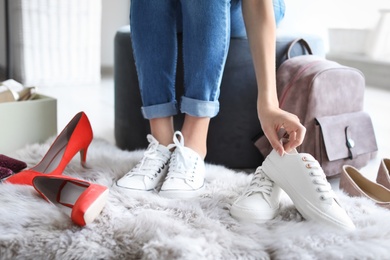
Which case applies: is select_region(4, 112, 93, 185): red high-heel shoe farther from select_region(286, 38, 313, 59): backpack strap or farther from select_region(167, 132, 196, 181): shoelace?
select_region(286, 38, 313, 59): backpack strap

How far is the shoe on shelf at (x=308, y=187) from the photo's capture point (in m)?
0.68

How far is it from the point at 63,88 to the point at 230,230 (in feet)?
5.80

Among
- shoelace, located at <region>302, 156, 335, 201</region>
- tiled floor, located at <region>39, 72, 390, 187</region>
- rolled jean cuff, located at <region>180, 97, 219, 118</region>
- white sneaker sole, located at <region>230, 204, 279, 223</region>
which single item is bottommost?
tiled floor, located at <region>39, 72, 390, 187</region>

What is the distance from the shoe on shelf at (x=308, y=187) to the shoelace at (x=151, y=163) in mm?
220

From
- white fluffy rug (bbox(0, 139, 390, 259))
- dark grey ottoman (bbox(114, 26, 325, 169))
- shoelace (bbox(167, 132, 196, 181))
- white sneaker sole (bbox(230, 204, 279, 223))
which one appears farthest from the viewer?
dark grey ottoman (bbox(114, 26, 325, 169))

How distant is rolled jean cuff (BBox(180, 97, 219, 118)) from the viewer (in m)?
0.86

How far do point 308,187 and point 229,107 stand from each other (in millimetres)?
427

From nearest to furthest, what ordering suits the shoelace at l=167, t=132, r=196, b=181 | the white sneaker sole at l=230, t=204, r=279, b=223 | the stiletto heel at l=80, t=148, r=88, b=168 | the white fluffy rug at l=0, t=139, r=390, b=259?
the white fluffy rug at l=0, t=139, r=390, b=259 < the white sneaker sole at l=230, t=204, r=279, b=223 < the shoelace at l=167, t=132, r=196, b=181 < the stiletto heel at l=80, t=148, r=88, b=168

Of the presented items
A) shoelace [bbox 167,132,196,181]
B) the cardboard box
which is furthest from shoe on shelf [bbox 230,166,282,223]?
the cardboard box

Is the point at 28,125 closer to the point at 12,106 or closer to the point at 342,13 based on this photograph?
the point at 12,106

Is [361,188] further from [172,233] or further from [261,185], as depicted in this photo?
[172,233]

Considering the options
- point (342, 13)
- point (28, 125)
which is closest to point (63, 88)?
point (28, 125)

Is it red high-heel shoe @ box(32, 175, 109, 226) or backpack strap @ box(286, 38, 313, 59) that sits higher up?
backpack strap @ box(286, 38, 313, 59)

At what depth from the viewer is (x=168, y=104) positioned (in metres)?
0.91
